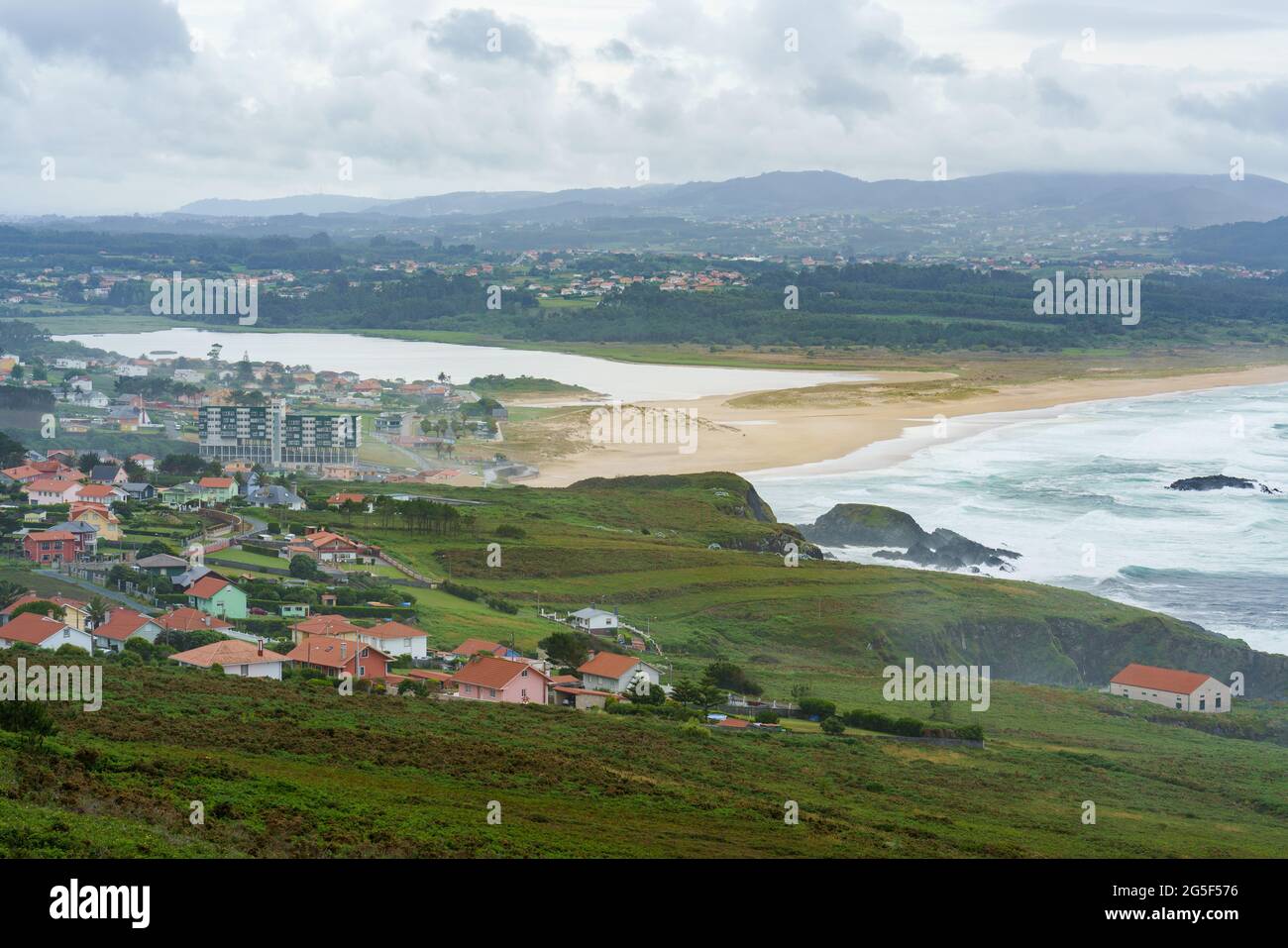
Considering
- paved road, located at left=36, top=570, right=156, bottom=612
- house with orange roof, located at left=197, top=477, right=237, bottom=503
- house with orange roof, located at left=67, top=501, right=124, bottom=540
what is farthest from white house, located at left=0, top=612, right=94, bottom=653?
house with orange roof, located at left=197, top=477, right=237, bottom=503

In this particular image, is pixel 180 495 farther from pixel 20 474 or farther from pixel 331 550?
pixel 331 550

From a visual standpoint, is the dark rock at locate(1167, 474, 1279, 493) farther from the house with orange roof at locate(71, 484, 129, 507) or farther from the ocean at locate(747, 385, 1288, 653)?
the house with orange roof at locate(71, 484, 129, 507)

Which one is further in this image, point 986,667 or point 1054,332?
point 1054,332

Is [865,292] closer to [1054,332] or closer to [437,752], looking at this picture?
[1054,332]

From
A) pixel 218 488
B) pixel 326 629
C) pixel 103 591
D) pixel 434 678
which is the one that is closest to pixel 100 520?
pixel 103 591

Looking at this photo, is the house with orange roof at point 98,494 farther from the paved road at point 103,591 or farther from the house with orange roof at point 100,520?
the paved road at point 103,591

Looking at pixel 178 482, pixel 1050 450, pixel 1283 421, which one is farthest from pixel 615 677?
pixel 1283 421
